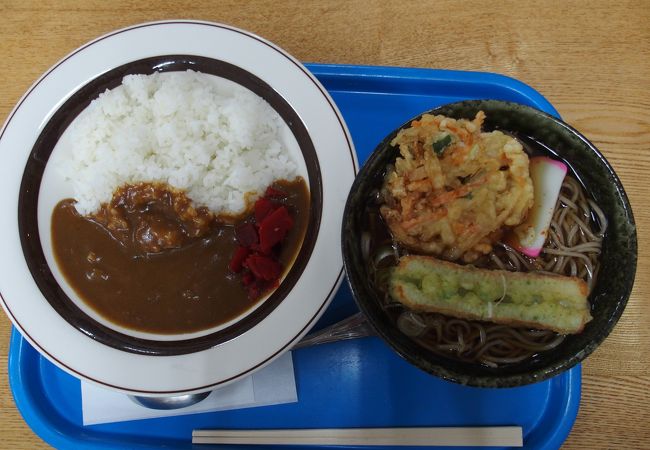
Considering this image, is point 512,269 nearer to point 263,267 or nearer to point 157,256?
point 263,267

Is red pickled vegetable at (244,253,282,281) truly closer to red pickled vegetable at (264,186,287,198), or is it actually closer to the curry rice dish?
the curry rice dish

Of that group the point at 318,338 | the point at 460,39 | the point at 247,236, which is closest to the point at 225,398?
the point at 318,338

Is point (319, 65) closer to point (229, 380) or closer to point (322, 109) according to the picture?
point (322, 109)

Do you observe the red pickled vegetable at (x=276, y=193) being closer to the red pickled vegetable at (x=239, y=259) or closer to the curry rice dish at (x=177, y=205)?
the curry rice dish at (x=177, y=205)

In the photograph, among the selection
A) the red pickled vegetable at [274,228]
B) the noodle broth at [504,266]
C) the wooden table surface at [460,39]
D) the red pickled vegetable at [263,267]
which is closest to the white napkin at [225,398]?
the red pickled vegetable at [263,267]

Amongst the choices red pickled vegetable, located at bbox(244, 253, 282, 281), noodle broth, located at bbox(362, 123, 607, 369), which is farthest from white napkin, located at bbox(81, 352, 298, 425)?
noodle broth, located at bbox(362, 123, 607, 369)

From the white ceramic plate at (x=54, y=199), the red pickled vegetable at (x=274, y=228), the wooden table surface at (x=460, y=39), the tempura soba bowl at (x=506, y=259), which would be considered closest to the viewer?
the tempura soba bowl at (x=506, y=259)
